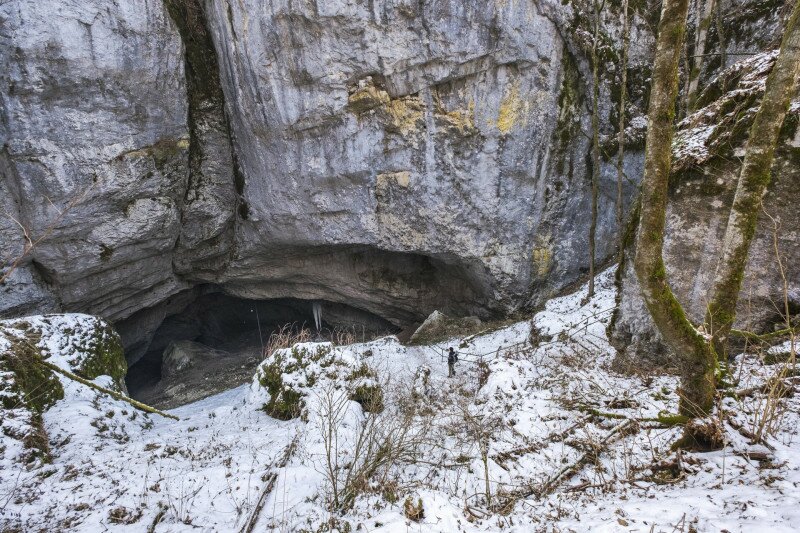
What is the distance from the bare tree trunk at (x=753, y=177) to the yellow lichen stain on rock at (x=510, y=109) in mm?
8026

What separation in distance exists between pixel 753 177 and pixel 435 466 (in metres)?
4.25

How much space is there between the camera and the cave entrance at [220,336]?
43.9 feet

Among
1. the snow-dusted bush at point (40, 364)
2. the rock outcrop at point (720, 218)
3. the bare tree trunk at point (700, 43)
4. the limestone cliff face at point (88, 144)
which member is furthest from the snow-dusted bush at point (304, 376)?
the bare tree trunk at point (700, 43)

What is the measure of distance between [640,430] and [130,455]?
642 cm

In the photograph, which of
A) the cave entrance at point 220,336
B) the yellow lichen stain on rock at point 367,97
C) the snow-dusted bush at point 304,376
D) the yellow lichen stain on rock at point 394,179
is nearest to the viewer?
the snow-dusted bush at point 304,376

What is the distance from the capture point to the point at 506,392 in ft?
21.4

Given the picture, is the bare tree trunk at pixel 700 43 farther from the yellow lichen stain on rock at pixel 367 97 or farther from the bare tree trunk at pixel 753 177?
the yellow lichen stain on rock at pixel 367 97

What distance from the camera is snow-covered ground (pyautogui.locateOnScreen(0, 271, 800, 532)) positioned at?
3.28 metres

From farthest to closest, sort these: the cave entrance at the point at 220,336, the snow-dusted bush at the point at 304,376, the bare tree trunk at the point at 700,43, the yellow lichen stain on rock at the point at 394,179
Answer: the cave entrance at the point at 220,336, the yellow lichen stain on rock at the point at 394,179, the bare tree trunk at the point at 700,43, the snow-dusted bush at the point at 304,376

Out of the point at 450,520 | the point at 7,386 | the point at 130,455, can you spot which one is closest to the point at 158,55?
the point at 7,386

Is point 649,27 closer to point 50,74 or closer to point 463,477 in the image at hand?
point 463,477

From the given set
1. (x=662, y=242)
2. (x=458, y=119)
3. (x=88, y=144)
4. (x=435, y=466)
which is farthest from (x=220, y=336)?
(x=662, y=242)

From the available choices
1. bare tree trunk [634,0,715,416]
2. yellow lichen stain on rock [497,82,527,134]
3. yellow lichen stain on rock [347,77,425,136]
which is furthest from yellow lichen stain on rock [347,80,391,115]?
bare tree trunk [634,0,715,416]

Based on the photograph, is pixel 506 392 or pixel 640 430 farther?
pixel 506 392
